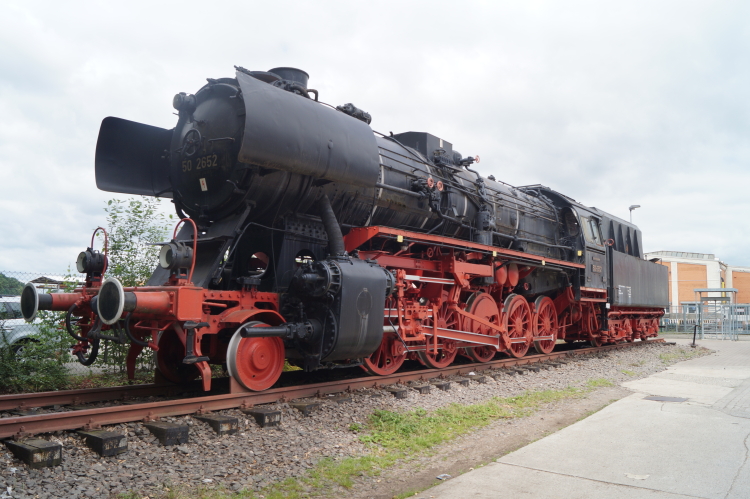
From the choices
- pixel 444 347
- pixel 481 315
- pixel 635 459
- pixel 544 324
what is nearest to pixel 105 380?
pixel 444 347

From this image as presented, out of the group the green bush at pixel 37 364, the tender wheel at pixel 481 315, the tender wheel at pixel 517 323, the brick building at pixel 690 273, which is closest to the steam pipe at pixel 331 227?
the tender wheel at pixel 481 315

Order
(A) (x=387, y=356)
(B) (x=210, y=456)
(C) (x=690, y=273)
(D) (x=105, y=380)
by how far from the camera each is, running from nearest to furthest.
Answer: (B) (x=210, y=456) → (D) (x=105, y=380) → (A) (x=387, y=356) → (C) (x=690, y=273)

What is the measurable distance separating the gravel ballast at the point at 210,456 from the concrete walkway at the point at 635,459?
1.28m

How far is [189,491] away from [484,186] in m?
7.40

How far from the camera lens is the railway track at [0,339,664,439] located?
13.5 feet

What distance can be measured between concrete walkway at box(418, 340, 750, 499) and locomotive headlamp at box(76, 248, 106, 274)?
14.9 ft

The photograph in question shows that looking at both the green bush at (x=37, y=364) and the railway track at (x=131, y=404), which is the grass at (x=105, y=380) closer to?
the green bush at (x=37, y=364)

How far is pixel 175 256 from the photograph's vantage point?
5.13m

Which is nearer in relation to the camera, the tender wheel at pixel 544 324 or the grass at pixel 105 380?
the grass at pixel 105 380

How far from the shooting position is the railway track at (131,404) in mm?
4125

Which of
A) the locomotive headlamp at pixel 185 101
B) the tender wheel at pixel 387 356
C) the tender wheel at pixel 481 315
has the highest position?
the locomotive headlamp at pixel 185 101

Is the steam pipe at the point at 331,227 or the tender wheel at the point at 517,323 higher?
the steam pipe at the point at 331,227

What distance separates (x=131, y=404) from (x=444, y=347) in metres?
5.02

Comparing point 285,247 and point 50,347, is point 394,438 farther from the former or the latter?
point 50,347
